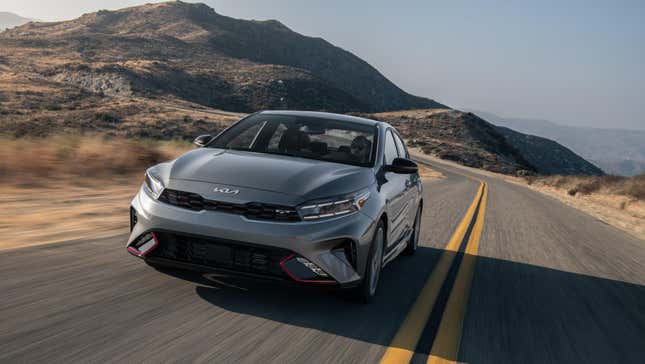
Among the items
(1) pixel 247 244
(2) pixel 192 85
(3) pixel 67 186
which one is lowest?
(3) pixel 67 186

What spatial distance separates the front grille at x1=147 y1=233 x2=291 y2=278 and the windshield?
1.59m

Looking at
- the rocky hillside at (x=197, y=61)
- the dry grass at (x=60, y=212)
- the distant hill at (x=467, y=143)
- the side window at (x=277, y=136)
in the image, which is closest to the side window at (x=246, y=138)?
the side window at (x=277, y=136)

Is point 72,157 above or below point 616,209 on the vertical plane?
above

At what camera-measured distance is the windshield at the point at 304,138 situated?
6004mm

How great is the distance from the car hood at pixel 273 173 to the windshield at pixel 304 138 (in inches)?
14.4

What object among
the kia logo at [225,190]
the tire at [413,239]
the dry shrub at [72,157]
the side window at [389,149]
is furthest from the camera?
the dry shrub at [72,157]

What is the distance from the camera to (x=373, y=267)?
17.3ft

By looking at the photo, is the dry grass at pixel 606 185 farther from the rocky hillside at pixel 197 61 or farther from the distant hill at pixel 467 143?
the rocky hillside at pixel 197 61

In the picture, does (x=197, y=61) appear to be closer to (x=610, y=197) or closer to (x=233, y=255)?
(x=610, y=197)

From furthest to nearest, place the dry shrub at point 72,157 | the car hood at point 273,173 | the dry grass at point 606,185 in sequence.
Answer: the dry grass at point 606,185 < the dry shrub at point 72,157 < the car hood at point 273,173

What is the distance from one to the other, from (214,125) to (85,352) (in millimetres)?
45113

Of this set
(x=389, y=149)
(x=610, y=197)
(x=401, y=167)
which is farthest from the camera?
(x=610, y=197)

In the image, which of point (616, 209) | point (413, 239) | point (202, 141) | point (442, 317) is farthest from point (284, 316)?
point (616, 209)

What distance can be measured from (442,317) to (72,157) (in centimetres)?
920
